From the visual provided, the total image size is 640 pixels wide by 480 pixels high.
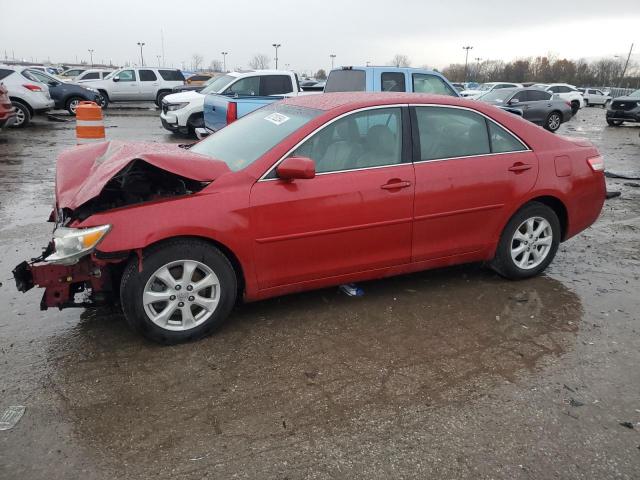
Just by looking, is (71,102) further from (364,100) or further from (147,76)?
(364,100)

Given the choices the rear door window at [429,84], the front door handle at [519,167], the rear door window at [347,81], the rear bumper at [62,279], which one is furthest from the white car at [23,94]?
the front door handle at [519,167]

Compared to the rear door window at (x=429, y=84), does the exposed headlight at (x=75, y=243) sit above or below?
below

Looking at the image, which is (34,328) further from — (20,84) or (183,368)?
(20,84)

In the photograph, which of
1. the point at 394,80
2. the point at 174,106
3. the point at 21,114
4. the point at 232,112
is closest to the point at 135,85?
the point at 21,114

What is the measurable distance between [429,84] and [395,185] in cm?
691

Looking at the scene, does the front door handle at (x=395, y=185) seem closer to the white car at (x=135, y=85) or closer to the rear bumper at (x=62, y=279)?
the rear bumper at (x=62, y=279)

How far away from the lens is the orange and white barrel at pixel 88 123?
26.7 ft

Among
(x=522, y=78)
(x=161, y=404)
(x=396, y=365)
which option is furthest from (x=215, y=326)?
(x=522, y=78)

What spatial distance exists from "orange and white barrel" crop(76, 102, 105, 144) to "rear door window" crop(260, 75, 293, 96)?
5.13 metres

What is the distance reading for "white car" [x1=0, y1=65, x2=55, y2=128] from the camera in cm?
1556

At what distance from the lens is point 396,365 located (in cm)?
333

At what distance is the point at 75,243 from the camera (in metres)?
3.23

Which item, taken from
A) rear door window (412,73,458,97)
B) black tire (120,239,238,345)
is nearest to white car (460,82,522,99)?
rear door window (412,73,458,97)

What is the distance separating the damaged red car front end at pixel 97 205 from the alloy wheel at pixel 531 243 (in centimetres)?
266
